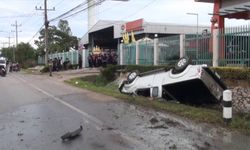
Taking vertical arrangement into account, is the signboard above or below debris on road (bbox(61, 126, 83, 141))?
above

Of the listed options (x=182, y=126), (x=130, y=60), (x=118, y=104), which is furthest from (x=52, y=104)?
(x=130, y=60)

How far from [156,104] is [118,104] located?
60.3 inches

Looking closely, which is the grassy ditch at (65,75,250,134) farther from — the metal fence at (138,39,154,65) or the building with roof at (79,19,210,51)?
the building with roof at (79,19,210,51)

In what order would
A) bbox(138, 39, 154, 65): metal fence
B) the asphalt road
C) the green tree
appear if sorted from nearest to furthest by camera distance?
the asphalt road < bbox(138, 39, 154, 65): metal fence < the green tree

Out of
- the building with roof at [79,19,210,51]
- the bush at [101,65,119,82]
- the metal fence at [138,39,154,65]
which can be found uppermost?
the building with roof at [79,19,210,51]

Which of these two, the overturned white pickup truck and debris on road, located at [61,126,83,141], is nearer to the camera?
debris on road, located at [61,126,83,141]

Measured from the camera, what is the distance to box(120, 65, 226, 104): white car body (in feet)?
52.5

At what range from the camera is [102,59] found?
169ft

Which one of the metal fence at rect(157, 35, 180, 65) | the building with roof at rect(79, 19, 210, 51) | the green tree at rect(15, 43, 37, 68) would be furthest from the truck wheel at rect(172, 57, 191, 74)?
the green tree at rect(15, 43, 37, 68)

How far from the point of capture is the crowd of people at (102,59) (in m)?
49.8

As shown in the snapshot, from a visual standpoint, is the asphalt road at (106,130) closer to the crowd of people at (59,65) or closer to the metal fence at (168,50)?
the metal fence at (168,50)

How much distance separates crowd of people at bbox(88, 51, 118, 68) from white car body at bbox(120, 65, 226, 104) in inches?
1145

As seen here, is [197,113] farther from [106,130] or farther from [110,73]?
[110,73]

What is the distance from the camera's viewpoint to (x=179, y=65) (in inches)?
671
